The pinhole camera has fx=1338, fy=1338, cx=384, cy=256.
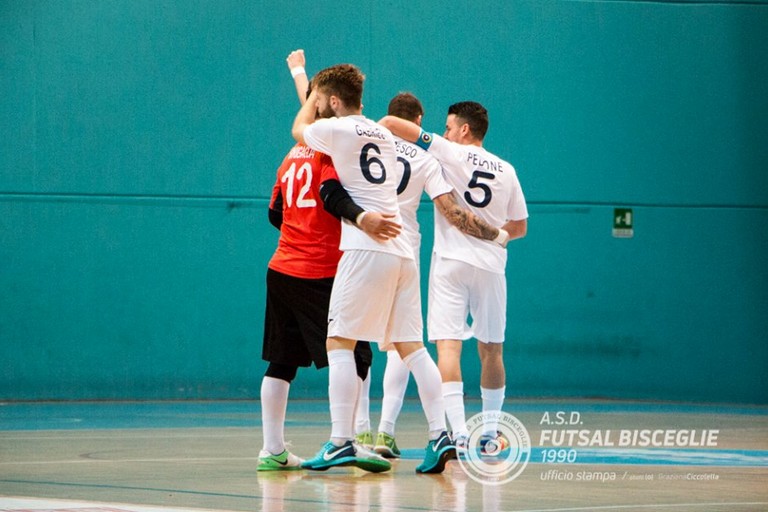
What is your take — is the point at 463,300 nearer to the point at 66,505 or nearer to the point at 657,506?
the point at 657,506

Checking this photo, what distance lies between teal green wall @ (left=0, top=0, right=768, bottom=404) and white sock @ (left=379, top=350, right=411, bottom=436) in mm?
4441

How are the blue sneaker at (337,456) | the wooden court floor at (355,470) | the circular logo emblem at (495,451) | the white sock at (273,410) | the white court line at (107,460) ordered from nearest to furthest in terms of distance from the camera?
1. the wooden court floor at (355,470)
2. the blue sneaker at (337,456)
3. the circular logo emblem at (495,451)
4. the white sock at (273,410)
5. the white court line at (107,460)

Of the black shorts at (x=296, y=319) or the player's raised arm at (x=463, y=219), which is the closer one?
the black shorts at (x=296, y=319)

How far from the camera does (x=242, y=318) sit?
41.5 ft

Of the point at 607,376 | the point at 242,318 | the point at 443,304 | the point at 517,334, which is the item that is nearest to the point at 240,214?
the point at 242,318

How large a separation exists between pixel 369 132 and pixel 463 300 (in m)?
1.75

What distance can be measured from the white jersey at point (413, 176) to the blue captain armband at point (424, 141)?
0.04m

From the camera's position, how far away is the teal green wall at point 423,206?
12.3 meters

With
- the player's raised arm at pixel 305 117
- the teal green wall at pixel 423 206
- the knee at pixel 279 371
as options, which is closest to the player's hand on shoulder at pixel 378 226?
the player's raised arm at pixel 305 117

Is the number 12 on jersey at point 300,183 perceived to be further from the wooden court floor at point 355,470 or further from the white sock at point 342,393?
the wooden court floor at point 355,470

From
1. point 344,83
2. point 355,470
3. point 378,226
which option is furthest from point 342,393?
point 344,83

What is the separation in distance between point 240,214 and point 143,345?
59.9 inches

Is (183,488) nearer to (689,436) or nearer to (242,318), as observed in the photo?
(689,436)

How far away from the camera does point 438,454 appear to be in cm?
704
